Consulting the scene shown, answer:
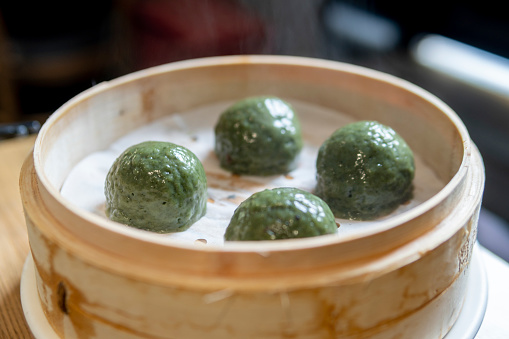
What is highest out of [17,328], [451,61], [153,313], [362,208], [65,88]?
[153,313]

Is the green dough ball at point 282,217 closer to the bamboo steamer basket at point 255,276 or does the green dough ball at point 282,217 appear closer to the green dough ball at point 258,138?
the bamboo steamer basket at point 255,276

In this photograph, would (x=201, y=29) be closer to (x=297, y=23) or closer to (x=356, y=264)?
(x=297, y=23)

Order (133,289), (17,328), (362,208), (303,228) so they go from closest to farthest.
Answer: (133,289) < (303,228) < (17,328) < (362,208)

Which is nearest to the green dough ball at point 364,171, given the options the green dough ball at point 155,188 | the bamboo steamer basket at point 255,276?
the bamboo steamer basket at point 255,276

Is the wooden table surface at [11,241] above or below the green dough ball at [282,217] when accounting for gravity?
below

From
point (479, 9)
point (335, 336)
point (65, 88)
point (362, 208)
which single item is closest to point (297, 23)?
point (479, 9)

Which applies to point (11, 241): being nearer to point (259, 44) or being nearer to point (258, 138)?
point (258, 138)
